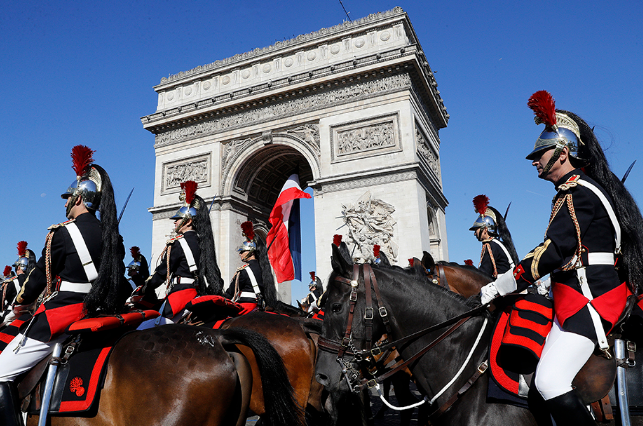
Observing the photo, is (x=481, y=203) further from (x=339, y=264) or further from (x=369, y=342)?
(x=369, y=342)

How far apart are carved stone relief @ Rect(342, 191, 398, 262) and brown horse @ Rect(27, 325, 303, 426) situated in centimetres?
1233

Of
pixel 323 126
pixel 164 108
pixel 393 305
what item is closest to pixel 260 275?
pixel 393 305

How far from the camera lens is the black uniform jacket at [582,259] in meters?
2.23

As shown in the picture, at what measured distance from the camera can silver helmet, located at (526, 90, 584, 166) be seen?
2469mm

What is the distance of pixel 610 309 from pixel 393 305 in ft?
3.64

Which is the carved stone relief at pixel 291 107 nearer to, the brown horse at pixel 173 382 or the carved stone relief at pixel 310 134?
the carved stone relief at pixel 310 134

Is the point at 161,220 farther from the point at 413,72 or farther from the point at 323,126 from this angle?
the point at 413,72

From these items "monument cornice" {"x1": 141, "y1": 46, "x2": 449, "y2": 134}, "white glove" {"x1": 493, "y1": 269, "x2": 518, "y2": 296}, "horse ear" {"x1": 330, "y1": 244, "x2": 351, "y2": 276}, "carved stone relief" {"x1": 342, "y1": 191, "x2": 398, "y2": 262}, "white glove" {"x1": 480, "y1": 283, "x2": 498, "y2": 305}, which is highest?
"monument cornice" {"x1": 141, "y1": 46, "x2": 449, "y2": 134}

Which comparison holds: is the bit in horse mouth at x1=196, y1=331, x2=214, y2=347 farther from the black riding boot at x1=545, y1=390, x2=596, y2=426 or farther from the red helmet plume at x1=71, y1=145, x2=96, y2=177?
the black riding boot at x1=545, y1=390, x2=596, y2=426

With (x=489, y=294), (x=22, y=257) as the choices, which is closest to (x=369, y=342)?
(x=489, y=294)

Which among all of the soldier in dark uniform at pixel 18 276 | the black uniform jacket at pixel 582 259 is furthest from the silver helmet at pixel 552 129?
the soldier in dark uniform at pixel 18 276

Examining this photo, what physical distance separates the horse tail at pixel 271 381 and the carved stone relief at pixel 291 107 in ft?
47.9

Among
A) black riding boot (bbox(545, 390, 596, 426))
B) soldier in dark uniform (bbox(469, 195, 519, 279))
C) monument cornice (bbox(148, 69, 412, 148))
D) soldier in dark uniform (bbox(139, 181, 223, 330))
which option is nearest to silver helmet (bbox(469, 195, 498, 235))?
soldier in dark uniform (bbox(469, 195, 519, 279))

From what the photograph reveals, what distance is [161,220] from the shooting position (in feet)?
63.9
